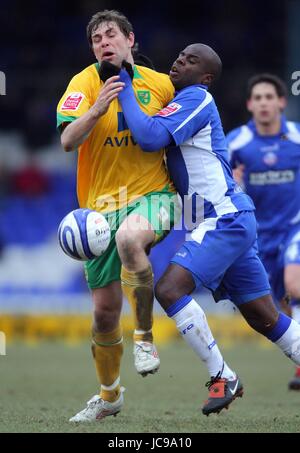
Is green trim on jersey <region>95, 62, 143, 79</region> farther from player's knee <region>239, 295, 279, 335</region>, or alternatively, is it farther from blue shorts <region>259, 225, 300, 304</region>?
blue shorts <region>259, 225, 300, 304</region>

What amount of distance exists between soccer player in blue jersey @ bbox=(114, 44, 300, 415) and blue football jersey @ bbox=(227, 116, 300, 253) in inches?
118

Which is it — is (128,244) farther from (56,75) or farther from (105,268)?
(56,75)

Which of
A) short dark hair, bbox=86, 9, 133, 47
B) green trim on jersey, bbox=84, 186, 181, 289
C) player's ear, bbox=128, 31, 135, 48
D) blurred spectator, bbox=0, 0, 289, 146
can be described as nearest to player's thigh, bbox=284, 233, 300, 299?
green trim on jersey, bbox=84, 186, 181, 289

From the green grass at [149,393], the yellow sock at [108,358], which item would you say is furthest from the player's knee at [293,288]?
the yellow sock at [108,358]

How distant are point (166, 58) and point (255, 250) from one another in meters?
12.2

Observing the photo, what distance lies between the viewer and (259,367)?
37.6 feet

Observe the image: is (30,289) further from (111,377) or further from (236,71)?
(111,377)

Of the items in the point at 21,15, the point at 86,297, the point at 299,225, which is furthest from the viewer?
the point at 21,15

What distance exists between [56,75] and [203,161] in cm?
1293

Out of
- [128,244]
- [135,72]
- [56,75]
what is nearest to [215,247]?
[128,244]

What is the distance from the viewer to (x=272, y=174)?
984cm

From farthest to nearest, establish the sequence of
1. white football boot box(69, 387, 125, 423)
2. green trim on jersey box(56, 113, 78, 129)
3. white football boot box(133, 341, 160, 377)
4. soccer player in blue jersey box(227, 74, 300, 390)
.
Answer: soccer player in blue jersey box(227, 74, 300, 390) < white football boot box(69, 387, 125, 423) < green trim on jersey box(56, 113, 78, 129) < white football boot box(133, 341, 160, 377)

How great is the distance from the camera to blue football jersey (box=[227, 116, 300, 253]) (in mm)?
9820
